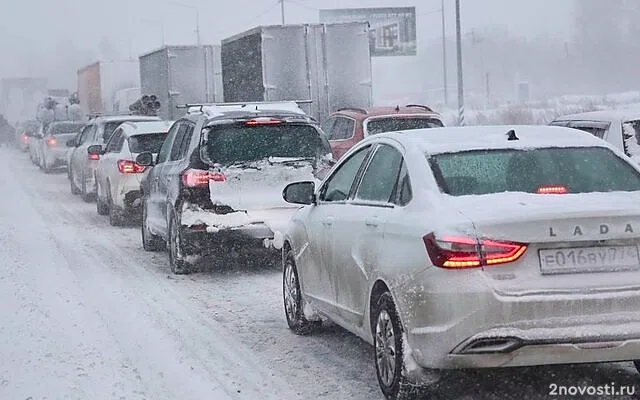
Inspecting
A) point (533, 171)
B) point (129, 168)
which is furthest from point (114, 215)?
point (533, 171)

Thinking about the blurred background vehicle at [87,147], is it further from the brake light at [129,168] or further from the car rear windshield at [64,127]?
the car rear windshield at [64,127]

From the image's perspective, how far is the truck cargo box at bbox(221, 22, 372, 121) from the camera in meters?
22.0

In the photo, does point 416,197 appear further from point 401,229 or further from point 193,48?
point 193,48

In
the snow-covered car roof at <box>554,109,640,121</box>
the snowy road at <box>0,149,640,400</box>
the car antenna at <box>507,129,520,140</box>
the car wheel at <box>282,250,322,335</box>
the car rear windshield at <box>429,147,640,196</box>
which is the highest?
the car antenna at <box>507,129,520,140</box>

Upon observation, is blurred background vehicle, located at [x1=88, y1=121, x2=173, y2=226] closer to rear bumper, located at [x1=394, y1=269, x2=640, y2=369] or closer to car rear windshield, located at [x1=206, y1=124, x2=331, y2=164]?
car rear windshield, located at [x1=206, y1=124, x2=331, y2=164]

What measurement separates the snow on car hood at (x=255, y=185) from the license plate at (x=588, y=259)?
5.72 meters

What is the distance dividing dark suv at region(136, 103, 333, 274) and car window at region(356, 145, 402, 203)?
13.0 feet

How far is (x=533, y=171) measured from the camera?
6.14 meters

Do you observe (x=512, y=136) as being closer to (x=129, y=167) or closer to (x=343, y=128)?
(x=343, y=128)

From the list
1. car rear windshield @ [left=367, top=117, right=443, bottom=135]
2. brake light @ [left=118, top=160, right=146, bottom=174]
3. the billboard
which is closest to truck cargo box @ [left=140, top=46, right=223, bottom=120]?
brake light @ [left=118, top=160, right=146, bottom=174]

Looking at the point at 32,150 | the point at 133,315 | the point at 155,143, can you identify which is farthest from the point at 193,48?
the point at 133,315

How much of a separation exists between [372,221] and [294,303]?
7.06 feet

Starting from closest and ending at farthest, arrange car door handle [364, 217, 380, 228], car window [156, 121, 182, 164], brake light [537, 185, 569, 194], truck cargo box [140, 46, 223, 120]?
brake light [537, 185, 569, 194]
car door handle [364, 217, 380, 228]
car window [156, 121, 182, 164]
truck cargo box [140, 46, 223, 120]

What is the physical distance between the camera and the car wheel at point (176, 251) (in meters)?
11.3
